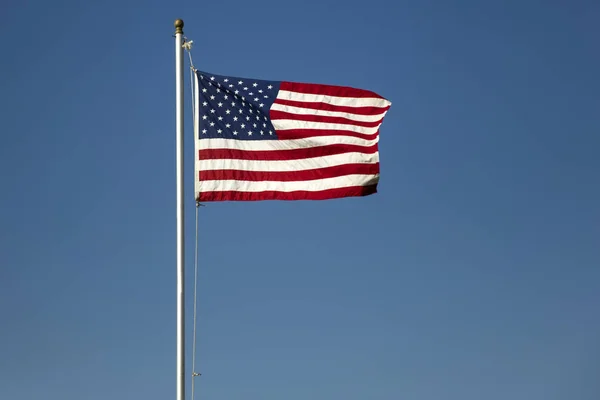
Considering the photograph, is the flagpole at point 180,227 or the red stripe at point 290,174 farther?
the red stripe at point 290,174

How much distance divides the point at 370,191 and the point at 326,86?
121 inches

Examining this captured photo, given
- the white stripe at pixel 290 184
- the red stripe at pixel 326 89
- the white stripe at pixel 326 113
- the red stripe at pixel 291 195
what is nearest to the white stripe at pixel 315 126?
the white stripe at pixel 326 113

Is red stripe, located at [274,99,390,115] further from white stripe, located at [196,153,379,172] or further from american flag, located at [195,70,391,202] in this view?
white stripe, located at [196,153,379,172]

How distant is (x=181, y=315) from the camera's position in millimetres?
24312

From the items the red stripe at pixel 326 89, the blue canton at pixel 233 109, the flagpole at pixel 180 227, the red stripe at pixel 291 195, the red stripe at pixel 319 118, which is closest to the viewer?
the flagpole at pixel 180 227

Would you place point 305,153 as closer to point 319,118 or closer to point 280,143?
point 280,143

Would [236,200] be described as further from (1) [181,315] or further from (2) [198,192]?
(1) [181,315]

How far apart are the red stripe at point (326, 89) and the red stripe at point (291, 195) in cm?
A: 262

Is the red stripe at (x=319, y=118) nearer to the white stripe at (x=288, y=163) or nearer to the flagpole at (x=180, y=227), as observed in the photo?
the white stripe at (x=288, y=163)

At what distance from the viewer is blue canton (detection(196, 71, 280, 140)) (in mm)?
26969

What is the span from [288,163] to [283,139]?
717mm

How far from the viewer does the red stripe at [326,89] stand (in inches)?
1121

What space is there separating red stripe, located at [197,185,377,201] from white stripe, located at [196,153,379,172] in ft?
2.08

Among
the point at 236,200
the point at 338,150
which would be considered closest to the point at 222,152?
the point at 236,200
